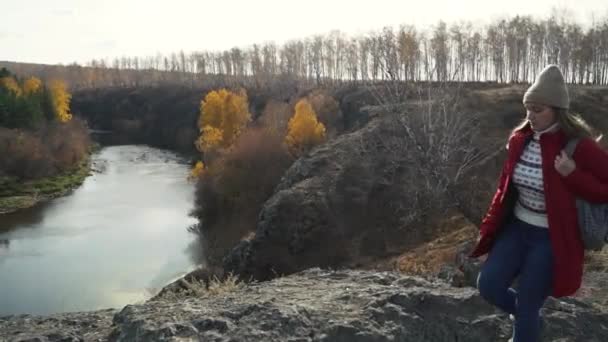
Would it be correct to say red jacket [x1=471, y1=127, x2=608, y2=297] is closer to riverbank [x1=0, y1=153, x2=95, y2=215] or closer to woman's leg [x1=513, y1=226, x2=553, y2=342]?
woman's leg [x1=513, y1=226, x2=553, y2=342]

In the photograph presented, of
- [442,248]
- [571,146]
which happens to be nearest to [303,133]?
[442,248]

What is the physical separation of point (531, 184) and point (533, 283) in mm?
609

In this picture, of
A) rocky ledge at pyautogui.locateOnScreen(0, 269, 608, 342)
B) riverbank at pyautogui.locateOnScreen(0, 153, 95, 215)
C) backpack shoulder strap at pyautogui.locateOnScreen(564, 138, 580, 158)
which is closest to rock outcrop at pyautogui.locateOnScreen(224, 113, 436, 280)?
rocky ledge at pyautogui.locateOnScreen(0, 269, 608, 342)

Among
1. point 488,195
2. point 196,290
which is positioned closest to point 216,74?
point 488,195

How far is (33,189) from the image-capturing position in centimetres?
4009

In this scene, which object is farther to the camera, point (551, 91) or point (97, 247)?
point (97, 247)

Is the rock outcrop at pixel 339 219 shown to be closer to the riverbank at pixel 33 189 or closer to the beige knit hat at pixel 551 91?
the beige knit hat at pixel 551 91

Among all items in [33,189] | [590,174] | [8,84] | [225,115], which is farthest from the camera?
[8,84]

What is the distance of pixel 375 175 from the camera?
23.3 meters

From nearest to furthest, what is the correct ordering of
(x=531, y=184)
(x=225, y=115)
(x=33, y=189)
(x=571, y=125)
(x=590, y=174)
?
(x=590, y=174), (x=571, y=125), (x=531, y=184), (x=33, y=189), (x=225, y=115)

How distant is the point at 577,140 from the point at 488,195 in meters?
13.8

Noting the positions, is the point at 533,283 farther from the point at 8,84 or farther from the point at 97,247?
the point at 8,84

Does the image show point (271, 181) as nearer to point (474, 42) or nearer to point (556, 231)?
point (556, 231)

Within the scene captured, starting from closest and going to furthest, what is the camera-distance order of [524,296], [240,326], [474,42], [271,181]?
[524,296], [240,326], [271,181], [474,42]
